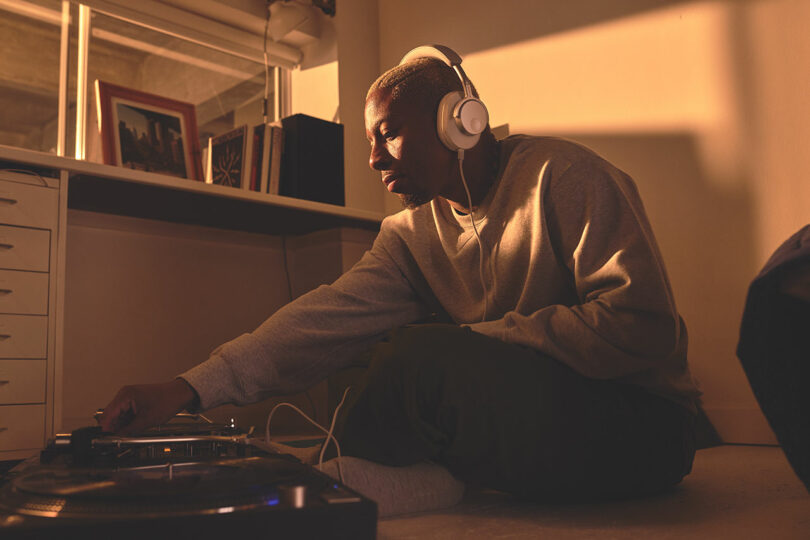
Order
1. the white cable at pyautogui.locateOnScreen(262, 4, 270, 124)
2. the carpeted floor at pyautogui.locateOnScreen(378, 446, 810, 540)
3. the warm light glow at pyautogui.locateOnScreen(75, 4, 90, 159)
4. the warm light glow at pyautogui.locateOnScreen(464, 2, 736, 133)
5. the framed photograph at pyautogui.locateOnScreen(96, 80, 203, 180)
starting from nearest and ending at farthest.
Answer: the carpeted floor at pyautogui.locateOnScreen(378, 446, 810, 540) < the warm light glow at pyautogui.locateOnScreen(464, 2, 736, 133) < the framed photograph at pyautogui.locateOnScreen(96, 80, 203, 180) < the warm light glow at pyautogui.locateOnScreen(75, 4, 90, 159) < the white cable at pyautogui.locateOnScreen(262, 4, 270, 124)

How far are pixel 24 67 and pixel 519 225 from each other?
1.75 metres

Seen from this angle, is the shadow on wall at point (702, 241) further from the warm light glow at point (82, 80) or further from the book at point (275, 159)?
the warm light glow at point (82, 80)

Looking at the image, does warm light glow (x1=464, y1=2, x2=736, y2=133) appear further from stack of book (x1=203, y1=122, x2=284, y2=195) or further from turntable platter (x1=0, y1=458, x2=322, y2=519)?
turntable platter (x1=0, y1=458, x2=322, y2=519)

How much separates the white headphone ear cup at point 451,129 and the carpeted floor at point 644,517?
54 cm

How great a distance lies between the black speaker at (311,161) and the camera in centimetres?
217

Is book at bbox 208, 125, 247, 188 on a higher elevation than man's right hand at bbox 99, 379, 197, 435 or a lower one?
higher

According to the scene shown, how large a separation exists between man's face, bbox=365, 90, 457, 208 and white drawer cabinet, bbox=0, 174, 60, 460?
0.82 meters

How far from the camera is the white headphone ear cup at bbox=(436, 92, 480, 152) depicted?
1.11 metres

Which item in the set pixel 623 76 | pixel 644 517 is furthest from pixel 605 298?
pixel 623 76

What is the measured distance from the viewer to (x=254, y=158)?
2.17 meters

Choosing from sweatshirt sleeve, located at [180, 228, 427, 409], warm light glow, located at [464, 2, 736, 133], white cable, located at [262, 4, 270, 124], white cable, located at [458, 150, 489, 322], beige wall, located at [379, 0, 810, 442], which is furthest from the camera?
white cable, located at [262, 4, 270, 124]

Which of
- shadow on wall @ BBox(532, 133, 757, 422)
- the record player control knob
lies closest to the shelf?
shadow on wall @ BBox(532, 133, 757, 422)

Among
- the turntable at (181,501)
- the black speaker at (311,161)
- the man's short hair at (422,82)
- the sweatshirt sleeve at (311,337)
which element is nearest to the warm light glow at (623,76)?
the black speaker at (311,161)

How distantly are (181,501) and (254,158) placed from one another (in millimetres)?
1795
